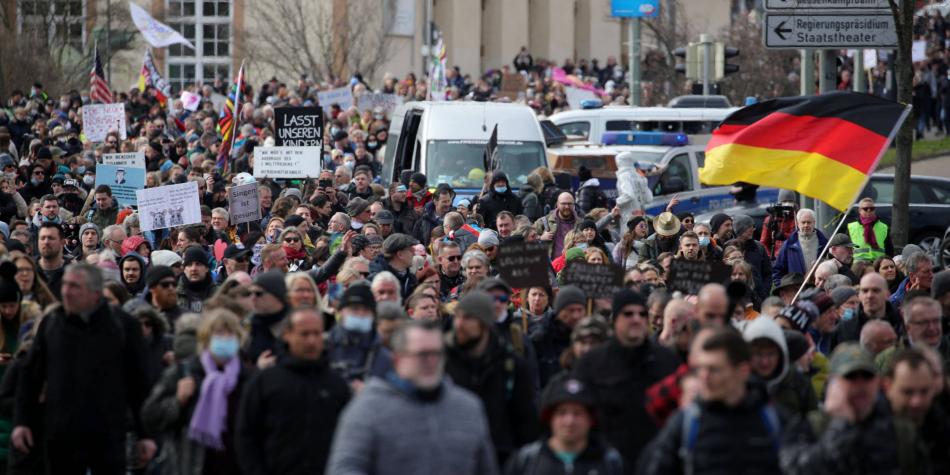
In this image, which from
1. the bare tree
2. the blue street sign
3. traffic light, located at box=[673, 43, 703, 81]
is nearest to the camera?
traffic light, located at box=[673, 43, 703, 81]

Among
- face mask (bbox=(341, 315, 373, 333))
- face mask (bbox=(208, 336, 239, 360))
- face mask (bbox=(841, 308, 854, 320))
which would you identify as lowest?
face mask (bbox=(841, 308, 854, 320))

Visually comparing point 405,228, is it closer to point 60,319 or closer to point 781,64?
point 60,319

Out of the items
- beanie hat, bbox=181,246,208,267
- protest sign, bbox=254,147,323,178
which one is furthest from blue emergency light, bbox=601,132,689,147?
beanie hat, bbox=181,246,208,267

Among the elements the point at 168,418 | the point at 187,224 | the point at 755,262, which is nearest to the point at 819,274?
the point at 755,262

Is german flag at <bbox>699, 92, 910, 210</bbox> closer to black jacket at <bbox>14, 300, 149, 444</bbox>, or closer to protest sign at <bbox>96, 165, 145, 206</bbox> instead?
black jacket at <bbox>14, 300, 149, 444</bbox>

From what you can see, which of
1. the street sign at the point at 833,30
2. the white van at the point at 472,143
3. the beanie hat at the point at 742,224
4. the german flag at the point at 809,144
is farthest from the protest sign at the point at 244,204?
the german flag at the point at 809,144

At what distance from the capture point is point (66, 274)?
9344 millimetres

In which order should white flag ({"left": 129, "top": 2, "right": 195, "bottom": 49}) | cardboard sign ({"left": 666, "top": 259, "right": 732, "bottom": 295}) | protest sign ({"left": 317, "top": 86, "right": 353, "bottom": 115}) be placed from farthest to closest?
white flag ({"left": 129, "top": 2, "right": 195, "bottom": 49}), protest sign ({"left": 317, "top": 86, "right": 353, "bottom": 115}), cardboard sign ({"left": 666, "top": 259, "right": 732, "bottom": 295})

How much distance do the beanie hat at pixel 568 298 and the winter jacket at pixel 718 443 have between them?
10.7ft

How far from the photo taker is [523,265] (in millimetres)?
11531

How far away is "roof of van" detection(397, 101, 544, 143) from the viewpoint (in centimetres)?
2319

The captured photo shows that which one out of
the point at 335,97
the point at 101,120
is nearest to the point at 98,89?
the point at 101,120

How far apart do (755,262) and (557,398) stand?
30.1 ft

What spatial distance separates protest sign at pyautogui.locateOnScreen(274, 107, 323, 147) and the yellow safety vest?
745cm
